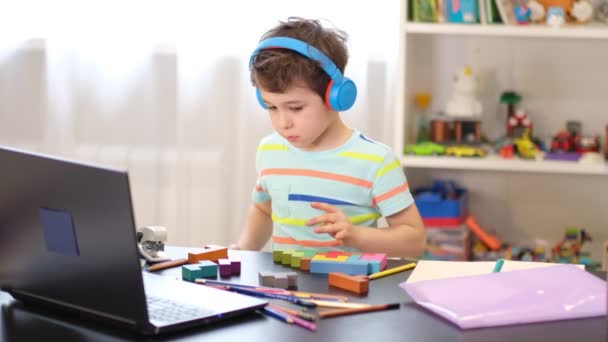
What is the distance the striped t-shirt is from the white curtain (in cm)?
103

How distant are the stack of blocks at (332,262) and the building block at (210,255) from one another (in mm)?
82

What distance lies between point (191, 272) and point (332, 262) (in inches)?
7.8

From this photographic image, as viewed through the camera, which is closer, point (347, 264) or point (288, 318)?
point (288, 318)

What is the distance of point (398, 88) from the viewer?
2541 mm

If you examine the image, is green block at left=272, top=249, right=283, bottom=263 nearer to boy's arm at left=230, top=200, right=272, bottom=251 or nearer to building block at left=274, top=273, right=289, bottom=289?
building block at left=274, top=273, right=289, bottom=289

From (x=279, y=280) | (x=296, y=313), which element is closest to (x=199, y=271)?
(x=279, y=280)

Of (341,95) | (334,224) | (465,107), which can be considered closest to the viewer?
(334,224)

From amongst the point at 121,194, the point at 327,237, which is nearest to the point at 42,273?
the point at 121,194

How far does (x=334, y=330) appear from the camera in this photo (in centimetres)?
109

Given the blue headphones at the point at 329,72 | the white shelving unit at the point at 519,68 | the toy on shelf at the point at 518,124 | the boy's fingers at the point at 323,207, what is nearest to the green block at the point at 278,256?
the boy's fingers at the point at 323,207

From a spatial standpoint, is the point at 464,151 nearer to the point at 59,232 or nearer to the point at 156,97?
the point at 156,97

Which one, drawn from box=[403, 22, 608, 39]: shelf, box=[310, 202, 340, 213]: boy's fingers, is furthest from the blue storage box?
box=[310, 202, 340, 213]: boy's fingers

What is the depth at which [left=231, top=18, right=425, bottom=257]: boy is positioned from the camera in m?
1.62

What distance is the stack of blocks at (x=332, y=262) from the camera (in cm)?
133
